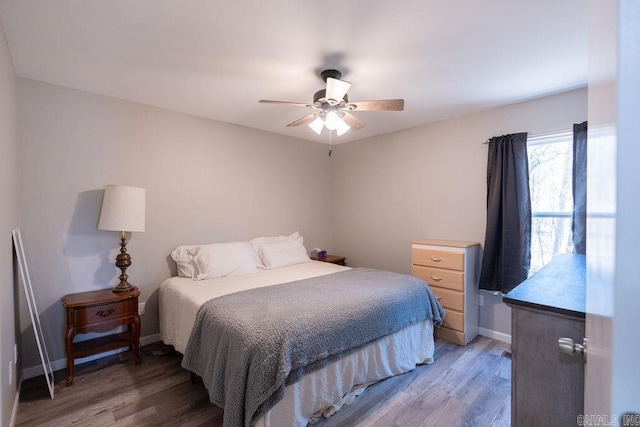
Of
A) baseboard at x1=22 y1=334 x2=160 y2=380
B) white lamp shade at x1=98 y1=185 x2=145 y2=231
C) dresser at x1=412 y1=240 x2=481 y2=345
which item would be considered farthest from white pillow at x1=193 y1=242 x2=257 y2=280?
dresser at x1=412 y1=240 x2=481 y2=345

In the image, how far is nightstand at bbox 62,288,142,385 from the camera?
7.14 ft

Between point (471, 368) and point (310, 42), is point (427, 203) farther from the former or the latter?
point (310, 42)

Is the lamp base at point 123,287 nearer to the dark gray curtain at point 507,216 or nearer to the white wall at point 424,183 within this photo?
the white wall at point 424,183

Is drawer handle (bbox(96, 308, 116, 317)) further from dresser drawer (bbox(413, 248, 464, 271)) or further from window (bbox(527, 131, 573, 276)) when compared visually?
window (bbox(527, 131, 573, 276))

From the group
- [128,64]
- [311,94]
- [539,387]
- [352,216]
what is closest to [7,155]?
[128,64]

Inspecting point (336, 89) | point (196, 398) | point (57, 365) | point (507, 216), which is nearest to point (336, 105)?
point (336, 89)

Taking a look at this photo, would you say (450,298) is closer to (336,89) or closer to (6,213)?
(336,89)

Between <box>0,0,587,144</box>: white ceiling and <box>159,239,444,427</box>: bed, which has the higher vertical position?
<box>0,0,587,144</box>: white ceiling

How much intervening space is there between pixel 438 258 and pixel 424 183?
1.00 metres

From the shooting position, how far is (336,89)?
6.34ft

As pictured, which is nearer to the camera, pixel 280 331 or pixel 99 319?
pixel 280 331

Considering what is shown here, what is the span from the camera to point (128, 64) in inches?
82.1

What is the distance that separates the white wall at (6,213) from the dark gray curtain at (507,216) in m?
3.70

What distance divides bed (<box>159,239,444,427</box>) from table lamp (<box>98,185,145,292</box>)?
41 cm
